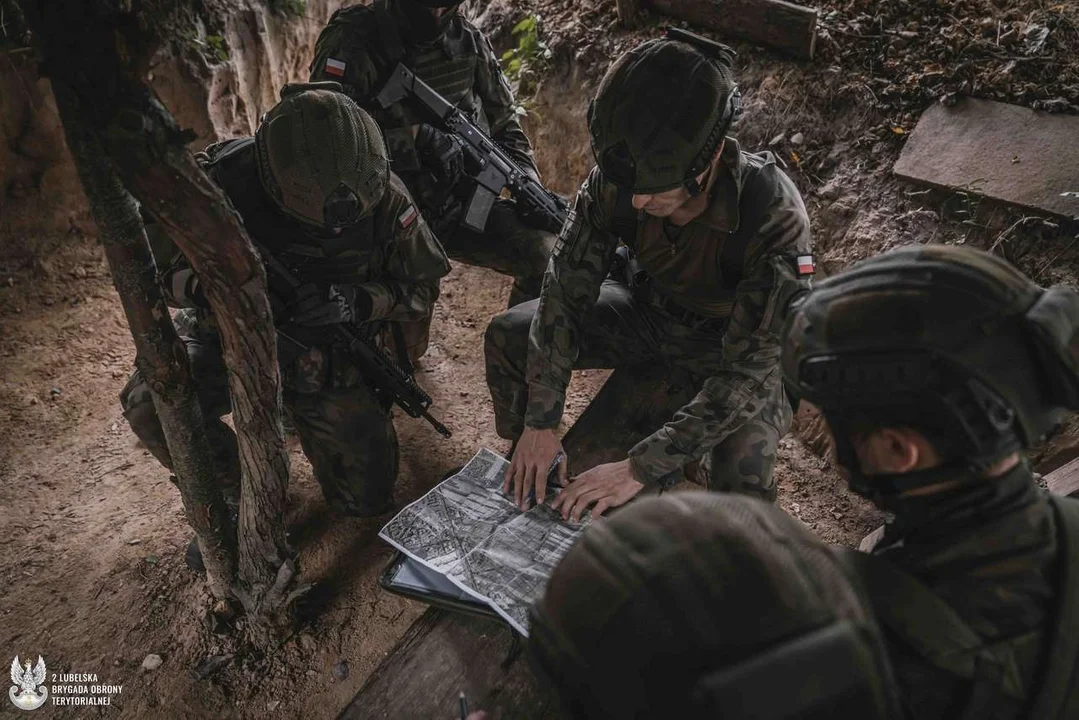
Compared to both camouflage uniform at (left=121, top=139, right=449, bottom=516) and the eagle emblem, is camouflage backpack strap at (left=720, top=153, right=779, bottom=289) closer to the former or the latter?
camouflage uniform at (left=121, top=139, right=449, bottom=516)

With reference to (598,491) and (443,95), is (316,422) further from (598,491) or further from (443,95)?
(443,95)

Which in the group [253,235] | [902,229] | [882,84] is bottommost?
[253,235]

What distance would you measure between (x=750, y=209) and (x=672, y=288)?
476mm

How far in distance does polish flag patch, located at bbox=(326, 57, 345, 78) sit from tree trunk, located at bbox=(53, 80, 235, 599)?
6.08ft

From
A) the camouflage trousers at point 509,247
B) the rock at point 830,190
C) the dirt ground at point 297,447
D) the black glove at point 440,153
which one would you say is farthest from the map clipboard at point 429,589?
the rock at point 830,190

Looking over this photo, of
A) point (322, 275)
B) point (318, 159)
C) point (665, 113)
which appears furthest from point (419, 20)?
point (665, 113)

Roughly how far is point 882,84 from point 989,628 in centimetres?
350

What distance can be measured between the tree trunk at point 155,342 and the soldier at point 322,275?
0.56m

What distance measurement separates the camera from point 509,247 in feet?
11.9

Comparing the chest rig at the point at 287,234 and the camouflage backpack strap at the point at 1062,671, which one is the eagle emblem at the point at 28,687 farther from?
the camouflage backpack strap at the point at 1062,671

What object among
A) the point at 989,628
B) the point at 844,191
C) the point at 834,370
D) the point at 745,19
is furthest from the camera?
the point at 745,19

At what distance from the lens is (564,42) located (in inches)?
183

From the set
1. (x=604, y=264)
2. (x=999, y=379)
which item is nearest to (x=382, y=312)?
(x=604, y=264)

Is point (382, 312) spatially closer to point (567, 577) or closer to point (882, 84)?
point (567, 577)
